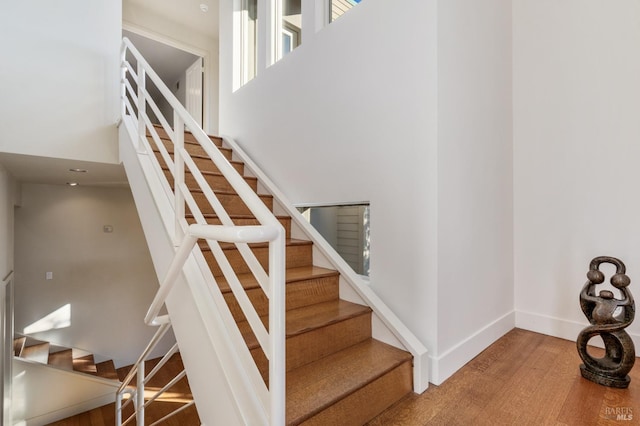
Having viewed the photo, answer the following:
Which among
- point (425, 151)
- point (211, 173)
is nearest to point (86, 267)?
point (211, 173)

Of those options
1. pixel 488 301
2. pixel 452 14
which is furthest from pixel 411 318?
pixel 452 14

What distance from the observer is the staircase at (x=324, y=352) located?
4.26 ft

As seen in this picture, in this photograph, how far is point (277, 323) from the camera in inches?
31.9

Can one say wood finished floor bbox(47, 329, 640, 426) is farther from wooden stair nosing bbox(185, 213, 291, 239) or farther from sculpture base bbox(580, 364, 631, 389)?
wooden stair nosing bbox(185, 213, 291, 239)

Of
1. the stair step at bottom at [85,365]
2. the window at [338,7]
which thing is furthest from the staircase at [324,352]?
the stair step at bottom at [85,365]

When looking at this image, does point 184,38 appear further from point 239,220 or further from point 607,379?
point 607,379

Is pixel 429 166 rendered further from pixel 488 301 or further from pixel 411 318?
pixel 488 301

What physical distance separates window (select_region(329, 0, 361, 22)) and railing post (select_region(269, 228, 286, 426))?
2373 mm

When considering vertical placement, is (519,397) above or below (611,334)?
below

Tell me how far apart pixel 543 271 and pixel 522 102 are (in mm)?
1313

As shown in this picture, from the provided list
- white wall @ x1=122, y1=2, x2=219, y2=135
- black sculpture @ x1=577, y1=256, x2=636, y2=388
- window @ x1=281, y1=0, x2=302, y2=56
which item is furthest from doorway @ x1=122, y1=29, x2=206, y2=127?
black sculpture @ x1=577, y1=256, x2=636, y2=388

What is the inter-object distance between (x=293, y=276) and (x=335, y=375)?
0.67m

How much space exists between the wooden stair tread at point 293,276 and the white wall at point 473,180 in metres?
0.74

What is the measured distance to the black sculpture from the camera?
1.57m
